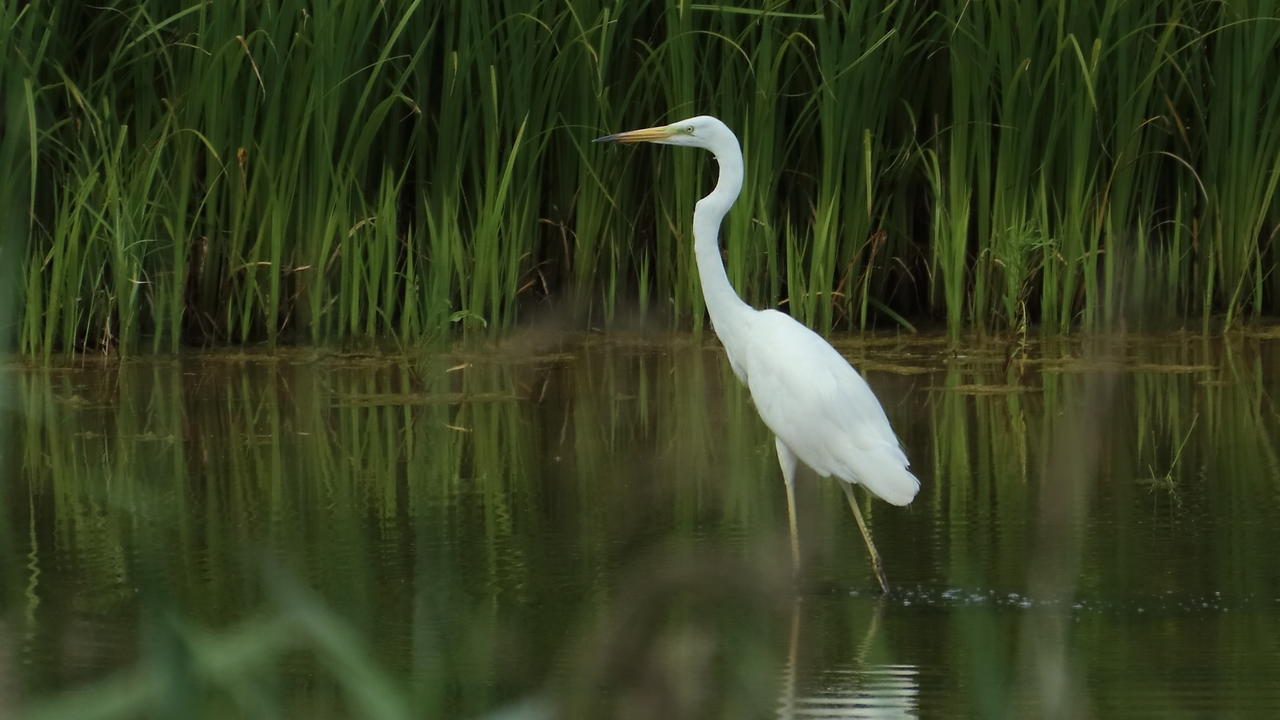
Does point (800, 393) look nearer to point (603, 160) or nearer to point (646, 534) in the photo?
point (646, 534)

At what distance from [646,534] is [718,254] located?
0.89 metres

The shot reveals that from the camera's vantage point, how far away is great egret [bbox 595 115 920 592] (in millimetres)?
4414

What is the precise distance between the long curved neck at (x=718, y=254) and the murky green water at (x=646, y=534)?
1.69ft

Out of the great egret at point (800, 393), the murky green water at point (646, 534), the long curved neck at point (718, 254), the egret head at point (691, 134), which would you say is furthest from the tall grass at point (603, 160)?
the great egret at point (800, 393)

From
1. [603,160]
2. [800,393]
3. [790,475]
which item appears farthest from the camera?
[603,160]

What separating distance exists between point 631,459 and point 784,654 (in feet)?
7.56

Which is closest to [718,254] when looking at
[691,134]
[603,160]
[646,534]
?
[691,134]

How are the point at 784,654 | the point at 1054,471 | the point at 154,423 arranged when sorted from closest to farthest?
the point at 784,654 → the point at 1054,471 → the point at 154,423

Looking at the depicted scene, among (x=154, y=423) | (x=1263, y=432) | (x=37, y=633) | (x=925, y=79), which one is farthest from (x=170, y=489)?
(x=925, y=79)

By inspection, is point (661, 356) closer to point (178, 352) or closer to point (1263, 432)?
point (178, 352)

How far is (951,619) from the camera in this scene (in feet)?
13.1

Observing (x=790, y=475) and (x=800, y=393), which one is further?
(x=790, y=475)

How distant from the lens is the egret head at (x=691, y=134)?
5652mm

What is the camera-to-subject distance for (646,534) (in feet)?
16.3
